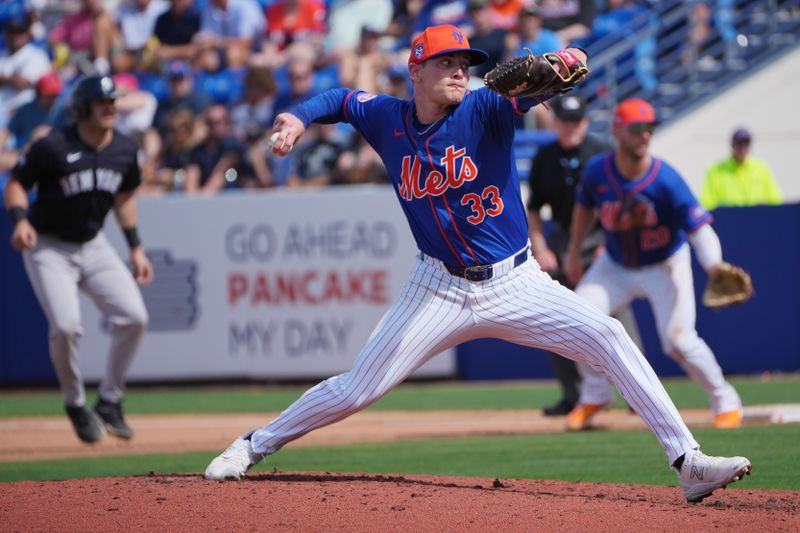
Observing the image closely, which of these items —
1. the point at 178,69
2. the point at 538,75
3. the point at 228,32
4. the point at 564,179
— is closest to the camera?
the point at 538,75

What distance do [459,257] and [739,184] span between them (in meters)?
8.65

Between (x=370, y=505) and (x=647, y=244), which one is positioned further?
(x=647, y=244)

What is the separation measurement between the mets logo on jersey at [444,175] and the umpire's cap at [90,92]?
3526mm

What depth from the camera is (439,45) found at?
222 inches

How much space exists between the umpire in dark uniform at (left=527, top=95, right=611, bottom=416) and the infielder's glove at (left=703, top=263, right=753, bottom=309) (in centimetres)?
139

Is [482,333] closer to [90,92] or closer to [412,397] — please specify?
[90,92]

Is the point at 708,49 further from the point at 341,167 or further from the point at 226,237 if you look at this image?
the point at 226,237

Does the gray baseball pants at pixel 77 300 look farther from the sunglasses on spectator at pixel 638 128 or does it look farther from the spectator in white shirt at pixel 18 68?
the spectator in white shirt at pixel 18 68

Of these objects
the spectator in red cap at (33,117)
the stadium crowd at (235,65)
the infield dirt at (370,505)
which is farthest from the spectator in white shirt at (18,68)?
the infield dirt at (370,505)

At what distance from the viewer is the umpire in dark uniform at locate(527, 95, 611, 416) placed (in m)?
9.91

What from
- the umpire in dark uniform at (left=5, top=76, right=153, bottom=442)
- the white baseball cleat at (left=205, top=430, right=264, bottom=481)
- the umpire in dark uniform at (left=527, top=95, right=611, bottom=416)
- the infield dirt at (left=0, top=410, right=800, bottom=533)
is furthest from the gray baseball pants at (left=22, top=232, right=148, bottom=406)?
the umpire in dark uniform at (left=527, top=95, right=611, bottom=416)

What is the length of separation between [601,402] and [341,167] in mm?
5920

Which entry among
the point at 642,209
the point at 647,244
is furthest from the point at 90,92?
the point at 647,244

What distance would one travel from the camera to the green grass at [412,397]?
37.3 feet
